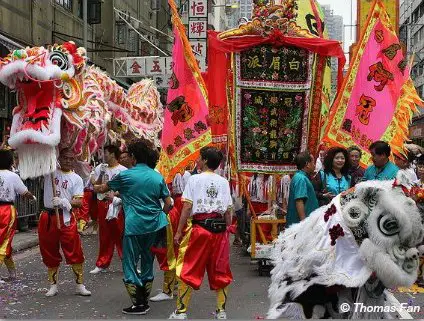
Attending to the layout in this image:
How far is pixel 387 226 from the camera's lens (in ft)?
12.0

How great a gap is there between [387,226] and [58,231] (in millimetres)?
4898

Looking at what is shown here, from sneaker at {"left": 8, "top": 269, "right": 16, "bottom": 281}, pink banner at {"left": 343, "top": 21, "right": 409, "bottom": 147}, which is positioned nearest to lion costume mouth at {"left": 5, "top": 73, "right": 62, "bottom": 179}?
sneaker at {"left": 8, "top": 269, "right": 16, "bottom": 281}

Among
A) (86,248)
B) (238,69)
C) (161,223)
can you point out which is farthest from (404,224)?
(86,248)

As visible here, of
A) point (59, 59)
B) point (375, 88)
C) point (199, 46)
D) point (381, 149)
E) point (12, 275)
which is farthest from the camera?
point (199, 46)

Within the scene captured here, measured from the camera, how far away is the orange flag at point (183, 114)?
29.6 ft

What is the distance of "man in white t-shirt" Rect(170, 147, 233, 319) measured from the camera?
6.53 metres

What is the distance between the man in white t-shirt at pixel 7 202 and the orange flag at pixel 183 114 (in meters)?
1.78

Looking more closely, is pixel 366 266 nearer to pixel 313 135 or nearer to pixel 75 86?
pixel 75 86

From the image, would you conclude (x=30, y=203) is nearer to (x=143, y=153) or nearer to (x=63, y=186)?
(x=63, y=186)

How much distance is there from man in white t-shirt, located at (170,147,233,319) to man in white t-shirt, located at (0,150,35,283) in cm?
307

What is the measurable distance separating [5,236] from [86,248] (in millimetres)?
3651

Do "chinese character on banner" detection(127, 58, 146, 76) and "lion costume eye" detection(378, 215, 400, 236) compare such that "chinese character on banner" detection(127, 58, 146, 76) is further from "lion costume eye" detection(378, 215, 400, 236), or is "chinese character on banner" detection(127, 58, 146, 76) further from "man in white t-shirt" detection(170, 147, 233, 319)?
"lion costume eye" detection(378, 215, 400, 236)

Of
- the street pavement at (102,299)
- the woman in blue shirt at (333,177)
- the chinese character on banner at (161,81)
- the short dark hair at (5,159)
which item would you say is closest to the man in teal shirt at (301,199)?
the woman in blue shirt at (333,177)

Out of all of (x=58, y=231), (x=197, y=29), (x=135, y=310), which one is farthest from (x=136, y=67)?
(x=135, y=310)
